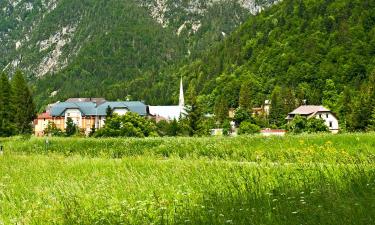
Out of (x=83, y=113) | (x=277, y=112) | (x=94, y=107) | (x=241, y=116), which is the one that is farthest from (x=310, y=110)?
(x=83, y=113)

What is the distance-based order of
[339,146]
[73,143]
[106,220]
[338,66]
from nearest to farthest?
[106,220]
[339,146]
[73,143]
[338,66]

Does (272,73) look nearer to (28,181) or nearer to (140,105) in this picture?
(140,105)

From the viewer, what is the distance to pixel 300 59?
152375 mm

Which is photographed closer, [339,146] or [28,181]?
[28,181]

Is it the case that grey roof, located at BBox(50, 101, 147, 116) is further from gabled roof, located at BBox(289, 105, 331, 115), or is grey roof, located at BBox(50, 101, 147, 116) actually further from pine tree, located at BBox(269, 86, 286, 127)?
gabled roof, located at BBox(289, 105, 331, 115)

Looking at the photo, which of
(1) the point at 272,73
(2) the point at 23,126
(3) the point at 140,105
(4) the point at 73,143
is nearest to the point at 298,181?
(4) the point at 73,143

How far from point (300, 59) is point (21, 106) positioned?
89996mm

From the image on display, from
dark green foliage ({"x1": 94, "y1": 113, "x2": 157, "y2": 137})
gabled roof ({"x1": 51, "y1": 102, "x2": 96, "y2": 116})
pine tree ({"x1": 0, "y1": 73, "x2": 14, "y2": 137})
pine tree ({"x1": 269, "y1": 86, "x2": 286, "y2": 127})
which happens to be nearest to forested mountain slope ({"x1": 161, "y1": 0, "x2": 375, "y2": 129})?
pine tree ({"x1": 269, "y1": 86, "x2": 286, "y2": 127})

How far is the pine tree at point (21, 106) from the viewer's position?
8488cm

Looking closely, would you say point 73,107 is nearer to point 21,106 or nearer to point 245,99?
point 245,99

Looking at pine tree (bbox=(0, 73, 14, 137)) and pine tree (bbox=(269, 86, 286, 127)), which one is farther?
pine tree (bbox=(269, 86, 286, 127))

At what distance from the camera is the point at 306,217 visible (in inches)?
297

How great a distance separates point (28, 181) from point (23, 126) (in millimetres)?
75167

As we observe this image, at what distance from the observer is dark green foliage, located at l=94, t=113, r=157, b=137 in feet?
283
